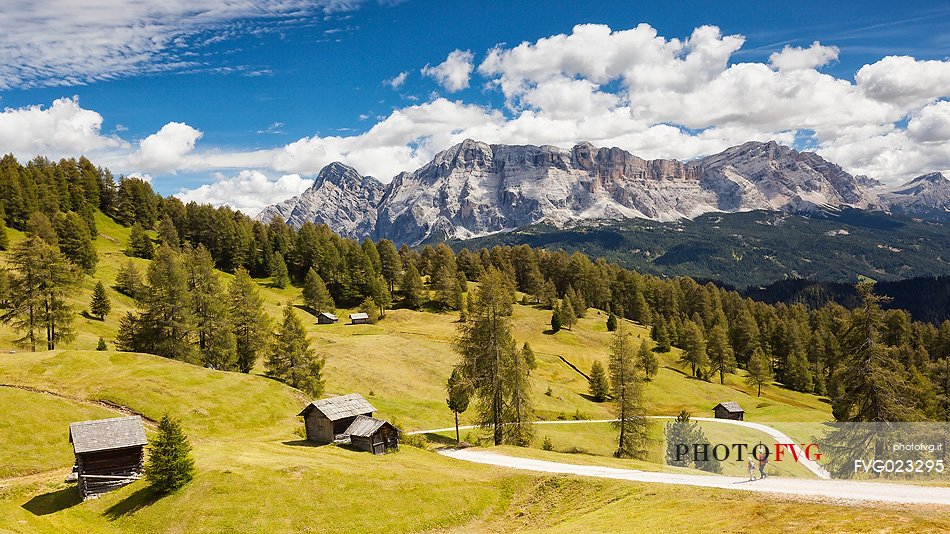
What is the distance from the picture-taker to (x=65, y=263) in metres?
68.9

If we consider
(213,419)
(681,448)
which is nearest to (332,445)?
(213,419)

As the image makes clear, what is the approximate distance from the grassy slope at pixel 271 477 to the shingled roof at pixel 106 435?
3.52 m

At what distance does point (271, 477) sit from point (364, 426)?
42.7 ft

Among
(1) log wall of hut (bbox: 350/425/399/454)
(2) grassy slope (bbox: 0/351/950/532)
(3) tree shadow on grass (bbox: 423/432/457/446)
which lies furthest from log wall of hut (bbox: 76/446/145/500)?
(3) tree shadow on grass (bbox: 423/432/457/446)

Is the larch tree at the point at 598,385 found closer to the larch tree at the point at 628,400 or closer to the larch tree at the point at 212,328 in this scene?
the larch tree at the point at 628,400

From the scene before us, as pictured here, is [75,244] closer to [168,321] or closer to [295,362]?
[168,321]

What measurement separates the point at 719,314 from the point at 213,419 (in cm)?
14226

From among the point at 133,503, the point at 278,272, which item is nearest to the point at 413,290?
the point at 278,272

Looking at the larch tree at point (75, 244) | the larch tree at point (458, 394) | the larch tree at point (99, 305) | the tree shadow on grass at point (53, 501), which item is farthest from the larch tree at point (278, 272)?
the tree shadow on grass at point (53, 501)

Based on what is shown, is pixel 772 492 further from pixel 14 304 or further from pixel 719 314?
pixel 719 314

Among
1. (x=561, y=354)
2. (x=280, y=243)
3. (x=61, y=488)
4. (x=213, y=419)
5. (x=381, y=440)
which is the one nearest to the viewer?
(x=61, y=488)

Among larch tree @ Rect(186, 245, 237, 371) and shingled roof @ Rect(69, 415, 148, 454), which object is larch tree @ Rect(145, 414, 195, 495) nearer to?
shingled roof @ Rect(69, 415, 148, 454)

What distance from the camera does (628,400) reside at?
60500 millimetres

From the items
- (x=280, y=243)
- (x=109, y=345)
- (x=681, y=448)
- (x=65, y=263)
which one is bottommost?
(x=681, y=448)
